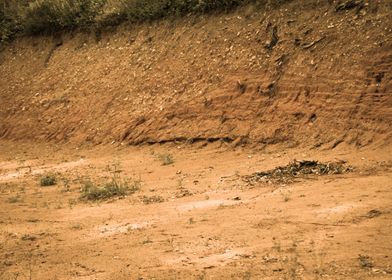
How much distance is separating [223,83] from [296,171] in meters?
3.98

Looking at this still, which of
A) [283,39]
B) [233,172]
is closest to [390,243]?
[233,172]

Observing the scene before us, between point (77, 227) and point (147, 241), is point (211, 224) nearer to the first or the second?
point (147, 241)

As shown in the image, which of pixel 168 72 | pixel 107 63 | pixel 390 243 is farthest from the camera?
pixel 107 63

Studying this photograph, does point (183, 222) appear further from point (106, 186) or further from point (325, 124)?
point (325, 124)

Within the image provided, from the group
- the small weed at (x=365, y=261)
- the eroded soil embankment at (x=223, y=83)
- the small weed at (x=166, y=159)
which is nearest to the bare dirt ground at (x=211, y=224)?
the small weed at (x=365, y=261)

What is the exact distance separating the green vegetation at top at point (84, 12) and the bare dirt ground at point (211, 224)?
4487 millimetres

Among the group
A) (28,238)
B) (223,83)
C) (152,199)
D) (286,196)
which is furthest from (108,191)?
(223,83)

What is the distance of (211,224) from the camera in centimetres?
704

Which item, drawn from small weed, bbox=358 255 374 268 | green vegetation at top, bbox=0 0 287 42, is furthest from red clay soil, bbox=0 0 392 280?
green vegetation at top, bbox=0 0 287 42

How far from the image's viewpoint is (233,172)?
32.0 feet

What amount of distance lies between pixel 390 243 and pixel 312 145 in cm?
475

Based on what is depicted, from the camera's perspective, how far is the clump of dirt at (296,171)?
345 inches

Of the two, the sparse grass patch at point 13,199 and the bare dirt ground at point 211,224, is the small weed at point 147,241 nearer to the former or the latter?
the bare dirt ground at point 211,224

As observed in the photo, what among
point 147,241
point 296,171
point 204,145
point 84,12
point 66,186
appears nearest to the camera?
point 147,241
